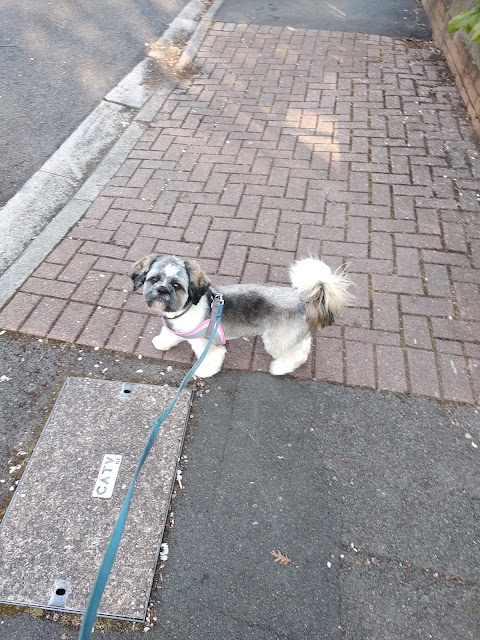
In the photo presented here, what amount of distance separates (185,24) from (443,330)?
8553 mm

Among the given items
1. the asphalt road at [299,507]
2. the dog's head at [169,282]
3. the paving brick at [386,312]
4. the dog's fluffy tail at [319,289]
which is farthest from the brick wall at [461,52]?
the dog's head at [169,282]

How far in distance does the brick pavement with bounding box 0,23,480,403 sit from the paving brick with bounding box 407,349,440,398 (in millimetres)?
12

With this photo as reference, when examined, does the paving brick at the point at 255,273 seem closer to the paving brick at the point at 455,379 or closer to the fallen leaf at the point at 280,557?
the paving brick at the point at 455,379

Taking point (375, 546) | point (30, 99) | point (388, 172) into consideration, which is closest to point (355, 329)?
point (375, 546)

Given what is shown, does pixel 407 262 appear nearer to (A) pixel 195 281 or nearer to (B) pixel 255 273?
(B) pixel 255 273

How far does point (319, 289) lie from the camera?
10.2 feet

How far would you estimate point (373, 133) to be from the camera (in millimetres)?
6473

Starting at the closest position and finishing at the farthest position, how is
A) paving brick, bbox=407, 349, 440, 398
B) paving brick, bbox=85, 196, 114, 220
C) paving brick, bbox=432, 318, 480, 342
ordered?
paving brick, bbox=407, 349, 440, 398 → paving brick, bbox=432, 318, 480, 342 → paving brick, bbox=85, 196, 114, 220

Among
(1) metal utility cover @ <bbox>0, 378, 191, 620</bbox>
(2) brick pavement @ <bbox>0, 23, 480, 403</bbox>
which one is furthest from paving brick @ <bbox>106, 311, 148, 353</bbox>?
(1) metal utility cover @ <bbox>0, 378, 191, 620</bbox>

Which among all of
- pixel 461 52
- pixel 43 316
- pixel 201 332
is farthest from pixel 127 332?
pixel 461 52

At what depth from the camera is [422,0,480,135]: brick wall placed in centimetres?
679

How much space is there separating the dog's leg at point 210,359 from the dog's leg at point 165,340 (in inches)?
7.9

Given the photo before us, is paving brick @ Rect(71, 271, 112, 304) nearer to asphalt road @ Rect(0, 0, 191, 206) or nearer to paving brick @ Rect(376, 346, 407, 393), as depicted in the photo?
asphalt road @ Rect(0, 0, 191, 206)

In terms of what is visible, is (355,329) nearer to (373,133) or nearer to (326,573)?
(326,573)
